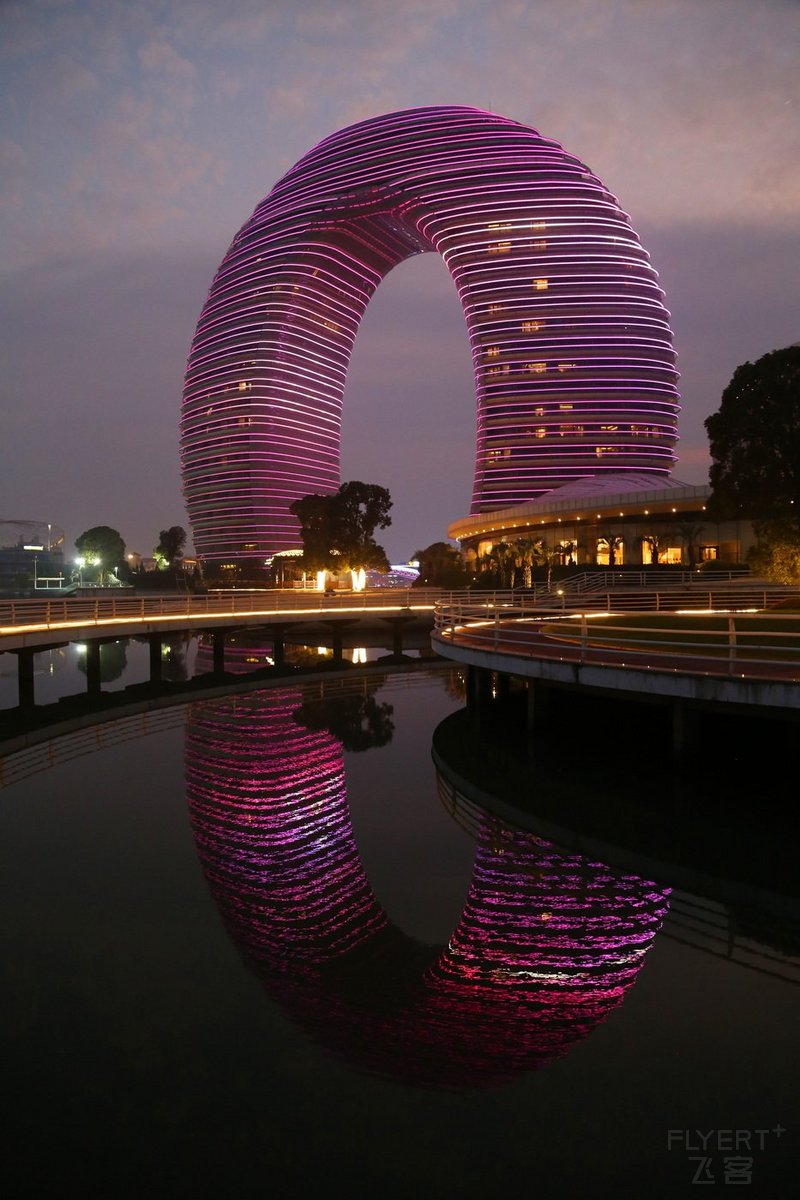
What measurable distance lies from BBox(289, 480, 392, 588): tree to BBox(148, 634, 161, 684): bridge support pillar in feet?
155

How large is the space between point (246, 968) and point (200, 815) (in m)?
6.91

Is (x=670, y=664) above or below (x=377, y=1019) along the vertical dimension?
above

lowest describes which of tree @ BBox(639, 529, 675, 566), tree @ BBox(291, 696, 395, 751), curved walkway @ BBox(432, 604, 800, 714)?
tree @ BBox(291, 696, 395, 751)

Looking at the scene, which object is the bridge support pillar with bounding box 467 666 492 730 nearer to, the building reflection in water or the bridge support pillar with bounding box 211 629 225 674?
the building reflection in water

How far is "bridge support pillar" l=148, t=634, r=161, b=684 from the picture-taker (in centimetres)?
3774

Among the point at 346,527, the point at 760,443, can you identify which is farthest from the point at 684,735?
the point at 346,527

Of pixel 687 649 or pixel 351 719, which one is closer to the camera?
pixel 687 649

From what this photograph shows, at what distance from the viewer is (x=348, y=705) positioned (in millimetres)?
29453

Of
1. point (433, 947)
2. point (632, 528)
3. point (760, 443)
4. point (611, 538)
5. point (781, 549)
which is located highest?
point (760, 443)

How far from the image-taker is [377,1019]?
7.70 metres

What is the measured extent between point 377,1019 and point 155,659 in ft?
108

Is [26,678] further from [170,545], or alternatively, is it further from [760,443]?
[170,545]

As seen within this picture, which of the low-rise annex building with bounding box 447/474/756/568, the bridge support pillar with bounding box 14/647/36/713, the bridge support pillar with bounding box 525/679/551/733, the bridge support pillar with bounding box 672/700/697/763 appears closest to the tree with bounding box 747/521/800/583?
the bridge support pillar with bounding box 525/679/551/733

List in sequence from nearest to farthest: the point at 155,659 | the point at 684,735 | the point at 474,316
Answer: the point at 684,735 < the point at 155,659 < the point at 474,316
